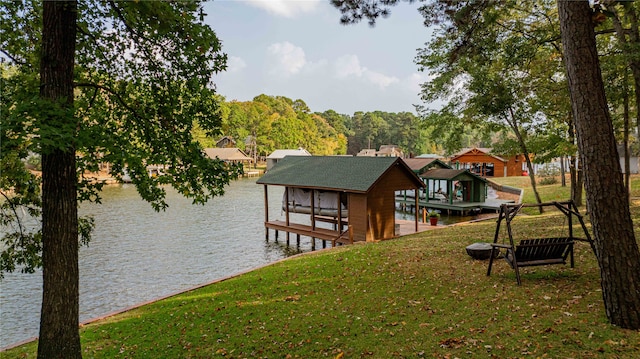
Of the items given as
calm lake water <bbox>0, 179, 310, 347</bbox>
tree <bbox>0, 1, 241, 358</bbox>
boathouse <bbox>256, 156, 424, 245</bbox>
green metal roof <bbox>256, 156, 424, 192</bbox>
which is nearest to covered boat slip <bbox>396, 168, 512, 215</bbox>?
green metal roof <bbox>256, 156, 424, 192</bbox>

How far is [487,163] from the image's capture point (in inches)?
2126

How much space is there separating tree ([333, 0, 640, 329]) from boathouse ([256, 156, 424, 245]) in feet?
36.2

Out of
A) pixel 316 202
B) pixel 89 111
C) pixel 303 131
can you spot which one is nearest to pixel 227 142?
pixel 303 131

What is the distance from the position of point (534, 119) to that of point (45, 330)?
69.0ft

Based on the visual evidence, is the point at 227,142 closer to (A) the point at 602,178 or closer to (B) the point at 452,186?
(B) the point at 452,186

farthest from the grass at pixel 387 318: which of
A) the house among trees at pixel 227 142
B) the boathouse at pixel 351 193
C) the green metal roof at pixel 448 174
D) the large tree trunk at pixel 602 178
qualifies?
the house among trees at pixel 227 142

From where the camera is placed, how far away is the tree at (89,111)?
4762mm

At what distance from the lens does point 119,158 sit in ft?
16.9

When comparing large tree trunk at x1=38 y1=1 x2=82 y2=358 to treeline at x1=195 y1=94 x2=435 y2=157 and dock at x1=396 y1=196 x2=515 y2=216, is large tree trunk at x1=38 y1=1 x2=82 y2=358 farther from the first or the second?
treeline at x1=195 y1=94 x2=435 y2=157

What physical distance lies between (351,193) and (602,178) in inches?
494

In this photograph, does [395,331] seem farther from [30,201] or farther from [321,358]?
[30,201]

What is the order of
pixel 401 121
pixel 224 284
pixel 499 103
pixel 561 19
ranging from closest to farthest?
1. pixel 561 19
2. pixel 224 284
3. pixel 499 103
4. pixel 401 121

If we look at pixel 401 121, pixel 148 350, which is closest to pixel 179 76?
pixel 148 350

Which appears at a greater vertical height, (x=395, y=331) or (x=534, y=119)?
(x=534, y=119)
